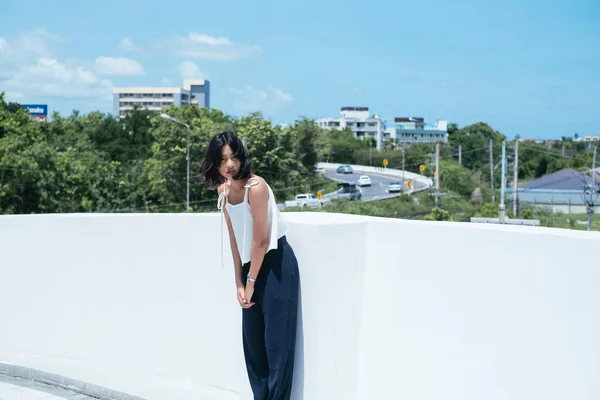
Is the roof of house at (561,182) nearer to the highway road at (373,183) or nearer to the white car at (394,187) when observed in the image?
the white car at (394,187)

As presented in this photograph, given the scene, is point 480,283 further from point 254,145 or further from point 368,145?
point 368,145

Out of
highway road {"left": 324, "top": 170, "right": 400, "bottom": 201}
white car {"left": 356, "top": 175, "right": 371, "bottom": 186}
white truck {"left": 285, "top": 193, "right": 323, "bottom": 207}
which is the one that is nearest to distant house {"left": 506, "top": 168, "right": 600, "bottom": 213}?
highway road {"left": 324, "top": 170, "right": 400, "bottom": 201}

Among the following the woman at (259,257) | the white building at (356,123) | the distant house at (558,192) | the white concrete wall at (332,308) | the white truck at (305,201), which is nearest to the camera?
the white concrete wall at (332,308)

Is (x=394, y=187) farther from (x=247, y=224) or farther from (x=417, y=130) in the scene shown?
(x=417, y=130)

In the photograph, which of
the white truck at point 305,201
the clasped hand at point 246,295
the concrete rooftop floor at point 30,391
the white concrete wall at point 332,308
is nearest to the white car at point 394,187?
the white truck at point 305,201

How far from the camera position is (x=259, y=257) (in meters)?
3.07

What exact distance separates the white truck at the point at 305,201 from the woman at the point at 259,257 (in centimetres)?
4843

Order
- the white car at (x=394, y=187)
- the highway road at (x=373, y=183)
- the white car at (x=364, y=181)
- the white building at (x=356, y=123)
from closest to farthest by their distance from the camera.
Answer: the highway road at (x=373, y=183) < the white car at (x=394, y=187) < the white car at (x=364, y=181) < the white building at (x=356, y=123)

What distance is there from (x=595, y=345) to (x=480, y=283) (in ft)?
1.51

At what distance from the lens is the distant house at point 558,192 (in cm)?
6731

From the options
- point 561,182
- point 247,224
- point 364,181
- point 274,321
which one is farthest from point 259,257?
point 561,182

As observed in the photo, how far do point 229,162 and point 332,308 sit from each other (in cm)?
73

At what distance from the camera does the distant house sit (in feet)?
221

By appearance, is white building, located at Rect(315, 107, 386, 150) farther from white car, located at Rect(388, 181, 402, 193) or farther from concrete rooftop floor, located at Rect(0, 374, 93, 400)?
concrete rooftop floor, located at Rect(0, 374, 93, 400)
